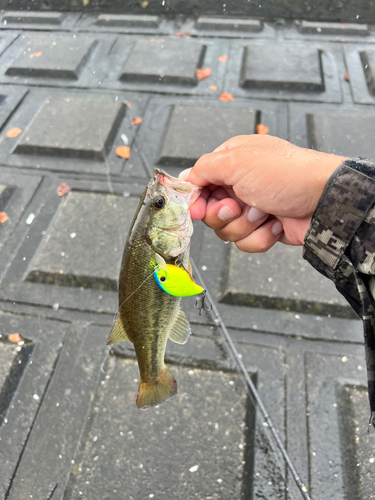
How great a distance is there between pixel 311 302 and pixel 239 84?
9.19ft

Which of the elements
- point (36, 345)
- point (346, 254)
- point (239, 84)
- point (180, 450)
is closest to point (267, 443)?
point (180, 450)

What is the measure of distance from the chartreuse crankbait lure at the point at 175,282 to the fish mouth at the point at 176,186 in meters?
0.36

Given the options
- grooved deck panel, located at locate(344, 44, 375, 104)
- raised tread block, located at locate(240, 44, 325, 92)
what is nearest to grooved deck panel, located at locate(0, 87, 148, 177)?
raised tread block, located at locate(240, 44, 325, 92)

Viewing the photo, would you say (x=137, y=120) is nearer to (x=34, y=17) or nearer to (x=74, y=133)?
(x=74, y=133)

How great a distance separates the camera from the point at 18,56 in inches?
181

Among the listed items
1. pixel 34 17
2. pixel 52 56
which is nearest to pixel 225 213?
pixel 52 56

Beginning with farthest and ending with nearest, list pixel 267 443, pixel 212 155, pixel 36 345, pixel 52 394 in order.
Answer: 1. pixel 36 345
2. pixel 52 394
3. pixel 267 443
4. pixel 212 155

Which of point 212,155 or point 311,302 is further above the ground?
point 212,155

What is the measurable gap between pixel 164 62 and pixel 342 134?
2286mm

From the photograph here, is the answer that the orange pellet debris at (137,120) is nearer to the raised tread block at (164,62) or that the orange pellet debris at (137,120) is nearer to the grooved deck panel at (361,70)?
the raised tread block at (164,62)

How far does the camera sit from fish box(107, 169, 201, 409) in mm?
1590

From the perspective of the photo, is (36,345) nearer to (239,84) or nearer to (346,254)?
(346,254)

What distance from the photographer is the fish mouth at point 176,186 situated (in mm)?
1641

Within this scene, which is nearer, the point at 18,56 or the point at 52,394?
the point at 52,394
